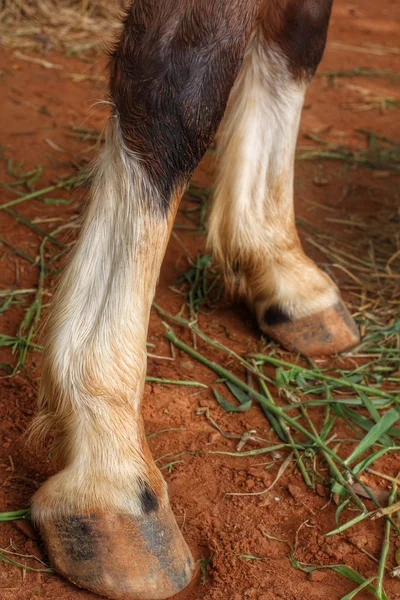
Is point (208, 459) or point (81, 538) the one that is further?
point (208, 459)

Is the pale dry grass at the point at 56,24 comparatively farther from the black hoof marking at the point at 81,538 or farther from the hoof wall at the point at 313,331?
the black hoof marking at the point at 81,538

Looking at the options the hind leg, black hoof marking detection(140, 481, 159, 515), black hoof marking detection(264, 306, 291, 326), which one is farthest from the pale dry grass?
black hoof marking detection(140, 481, 159, 515)

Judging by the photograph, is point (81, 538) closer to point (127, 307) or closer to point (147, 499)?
point (147, 499)

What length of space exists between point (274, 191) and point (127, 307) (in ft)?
2.74

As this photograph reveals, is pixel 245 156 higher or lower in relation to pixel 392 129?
higher

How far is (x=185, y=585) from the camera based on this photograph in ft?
5.23

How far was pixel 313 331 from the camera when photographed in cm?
234

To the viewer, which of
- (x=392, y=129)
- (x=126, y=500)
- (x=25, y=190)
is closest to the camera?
(x=126, y=500)

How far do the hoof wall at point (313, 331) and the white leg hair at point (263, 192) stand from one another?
0.9 inches

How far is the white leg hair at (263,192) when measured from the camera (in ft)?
7.41

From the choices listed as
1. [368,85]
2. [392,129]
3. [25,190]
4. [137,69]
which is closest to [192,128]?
[137,69]

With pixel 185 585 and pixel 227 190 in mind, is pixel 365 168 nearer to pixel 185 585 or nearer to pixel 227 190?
pixel 227 190

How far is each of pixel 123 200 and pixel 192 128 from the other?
20cm

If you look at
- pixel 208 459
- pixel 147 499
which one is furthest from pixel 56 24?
pixel 147 499
